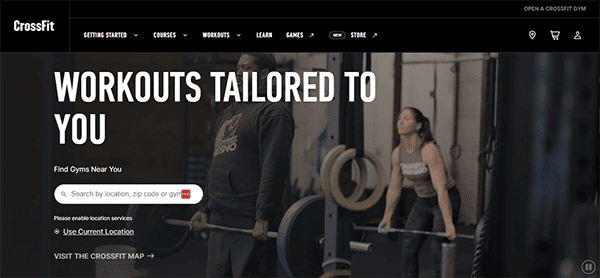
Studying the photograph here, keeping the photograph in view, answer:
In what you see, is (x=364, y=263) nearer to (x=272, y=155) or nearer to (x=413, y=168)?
(x=413, y=168)

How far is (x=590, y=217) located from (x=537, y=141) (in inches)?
5.7

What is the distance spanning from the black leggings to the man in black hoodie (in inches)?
41.5

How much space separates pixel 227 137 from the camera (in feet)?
8.66

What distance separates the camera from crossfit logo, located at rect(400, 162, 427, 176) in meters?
3.34

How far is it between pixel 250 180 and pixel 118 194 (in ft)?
2.02

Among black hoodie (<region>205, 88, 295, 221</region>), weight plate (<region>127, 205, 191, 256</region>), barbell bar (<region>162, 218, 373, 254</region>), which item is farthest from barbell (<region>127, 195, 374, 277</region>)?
weight plate (<region>127, 205, 191, 256</region>)

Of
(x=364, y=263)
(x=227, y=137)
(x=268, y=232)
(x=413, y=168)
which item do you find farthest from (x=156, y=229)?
(x=364, y=263)

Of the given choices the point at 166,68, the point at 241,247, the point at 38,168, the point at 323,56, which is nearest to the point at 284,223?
the point at 241,247

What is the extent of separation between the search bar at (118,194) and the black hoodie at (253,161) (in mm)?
311

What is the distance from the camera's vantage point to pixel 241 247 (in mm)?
2531

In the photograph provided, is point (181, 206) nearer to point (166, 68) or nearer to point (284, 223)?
point (284, 223)

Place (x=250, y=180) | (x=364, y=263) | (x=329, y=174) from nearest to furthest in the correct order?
(x=329, y=174)
(x=250, y=180)
(x=364, y=263)

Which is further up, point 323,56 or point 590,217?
point 323,56

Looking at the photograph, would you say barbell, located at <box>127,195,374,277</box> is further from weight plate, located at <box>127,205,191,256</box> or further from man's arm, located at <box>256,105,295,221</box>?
weight plate, located at <box>127,205,191,256</box>
